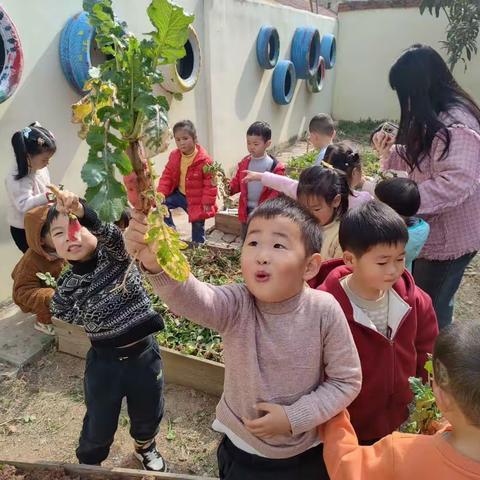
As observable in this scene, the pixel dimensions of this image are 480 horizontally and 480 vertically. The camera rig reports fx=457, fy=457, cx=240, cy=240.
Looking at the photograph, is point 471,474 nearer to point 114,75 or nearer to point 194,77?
point 114,75

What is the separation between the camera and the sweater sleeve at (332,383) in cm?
120

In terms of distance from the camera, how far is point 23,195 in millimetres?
3270

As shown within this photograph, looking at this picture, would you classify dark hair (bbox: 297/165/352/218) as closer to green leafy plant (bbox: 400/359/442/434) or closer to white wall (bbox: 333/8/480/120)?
green leafy plant (bbox: 400/359/442/434)

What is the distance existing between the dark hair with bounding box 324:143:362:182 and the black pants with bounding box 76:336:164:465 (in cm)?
→ 154

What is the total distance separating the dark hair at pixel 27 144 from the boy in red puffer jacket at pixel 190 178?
1258mm

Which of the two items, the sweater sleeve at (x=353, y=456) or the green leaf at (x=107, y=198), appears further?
the sweater sleeve at (x=353, y=456)

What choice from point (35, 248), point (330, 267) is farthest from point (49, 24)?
point (330, 267)

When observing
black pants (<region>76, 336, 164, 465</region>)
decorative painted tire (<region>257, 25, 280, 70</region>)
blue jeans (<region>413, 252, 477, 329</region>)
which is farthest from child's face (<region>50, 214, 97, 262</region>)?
decorative painted tire (<region>257, 25, 280, 70</region>)

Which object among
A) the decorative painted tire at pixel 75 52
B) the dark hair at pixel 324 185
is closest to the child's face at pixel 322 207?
the dark hair at pixel 324 185

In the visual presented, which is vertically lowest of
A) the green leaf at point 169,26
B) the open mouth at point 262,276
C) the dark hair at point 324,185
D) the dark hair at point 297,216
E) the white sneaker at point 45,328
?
the white sneaker at point 45,328

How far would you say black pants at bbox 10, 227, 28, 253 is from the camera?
346 centimetres

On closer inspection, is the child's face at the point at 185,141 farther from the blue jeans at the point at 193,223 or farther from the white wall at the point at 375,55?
the white wall at the point at 375,55

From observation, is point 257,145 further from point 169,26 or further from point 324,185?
point 169,26

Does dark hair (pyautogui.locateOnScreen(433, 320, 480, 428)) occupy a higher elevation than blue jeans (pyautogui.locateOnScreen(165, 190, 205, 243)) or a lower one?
higher
